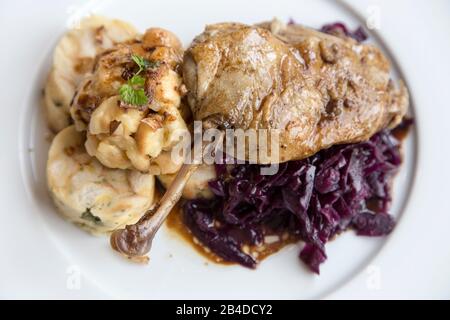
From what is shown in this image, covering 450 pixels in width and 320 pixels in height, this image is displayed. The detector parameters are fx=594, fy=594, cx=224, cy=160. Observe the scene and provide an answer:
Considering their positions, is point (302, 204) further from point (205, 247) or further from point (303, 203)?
point (205, 247)

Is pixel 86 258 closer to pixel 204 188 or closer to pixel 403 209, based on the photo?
pixel 204 188

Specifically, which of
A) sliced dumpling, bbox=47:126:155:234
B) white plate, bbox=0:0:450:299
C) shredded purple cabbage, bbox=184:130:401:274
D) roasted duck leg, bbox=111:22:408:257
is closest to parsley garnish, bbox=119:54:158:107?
roasted duck leg, bbox=111:22:408:257

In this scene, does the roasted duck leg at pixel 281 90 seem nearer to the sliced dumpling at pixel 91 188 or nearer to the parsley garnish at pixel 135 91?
the parsley garnish at pixel 135 91

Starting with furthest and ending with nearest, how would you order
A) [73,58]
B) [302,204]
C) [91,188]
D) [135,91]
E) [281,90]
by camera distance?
[73,58] → [302,204] → [91,188] → [281,90] → [135,91]

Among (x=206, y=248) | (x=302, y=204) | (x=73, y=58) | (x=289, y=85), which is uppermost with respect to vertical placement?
(x=289, y=85)

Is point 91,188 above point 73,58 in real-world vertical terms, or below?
below

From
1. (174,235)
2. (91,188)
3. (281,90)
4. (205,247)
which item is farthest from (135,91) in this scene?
(205,247)
